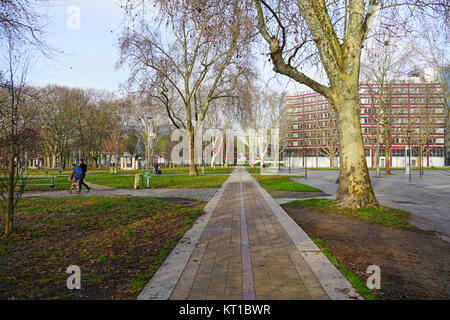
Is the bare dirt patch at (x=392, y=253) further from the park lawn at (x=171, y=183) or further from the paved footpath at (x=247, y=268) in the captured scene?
the park lawn at (x=171, y=183)

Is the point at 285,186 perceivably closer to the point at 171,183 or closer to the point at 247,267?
the point at 171,183

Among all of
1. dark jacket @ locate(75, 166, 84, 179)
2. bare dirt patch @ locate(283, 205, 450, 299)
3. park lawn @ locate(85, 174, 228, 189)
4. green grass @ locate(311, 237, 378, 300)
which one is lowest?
park lawn @ locate(85, 174, 228, 189)

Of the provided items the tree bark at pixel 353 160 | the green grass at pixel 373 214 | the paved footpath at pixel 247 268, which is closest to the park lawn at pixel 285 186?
the green grass at pixel 373 214

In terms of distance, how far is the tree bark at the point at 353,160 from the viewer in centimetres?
848

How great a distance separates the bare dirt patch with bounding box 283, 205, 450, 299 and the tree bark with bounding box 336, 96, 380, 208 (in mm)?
1084

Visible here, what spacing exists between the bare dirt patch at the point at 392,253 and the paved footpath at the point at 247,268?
468 millimetres

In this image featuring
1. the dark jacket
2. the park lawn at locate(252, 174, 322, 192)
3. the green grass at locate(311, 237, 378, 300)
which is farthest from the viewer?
the park lawn at locate(252, 174, 322, 192)

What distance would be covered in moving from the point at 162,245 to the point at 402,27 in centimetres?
961

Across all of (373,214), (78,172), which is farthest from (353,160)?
(78,172)

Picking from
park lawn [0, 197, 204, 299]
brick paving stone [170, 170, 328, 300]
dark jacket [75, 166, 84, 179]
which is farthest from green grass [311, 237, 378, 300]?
dark jacket [75, 166, 84, 179]

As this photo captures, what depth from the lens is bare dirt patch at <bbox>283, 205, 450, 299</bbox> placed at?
3.50 m

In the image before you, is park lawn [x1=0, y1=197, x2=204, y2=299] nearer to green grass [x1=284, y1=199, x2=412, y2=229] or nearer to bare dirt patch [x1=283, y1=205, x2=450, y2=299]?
bare dirt patch [x1=283, y1=205, x2=450, y2=299]
